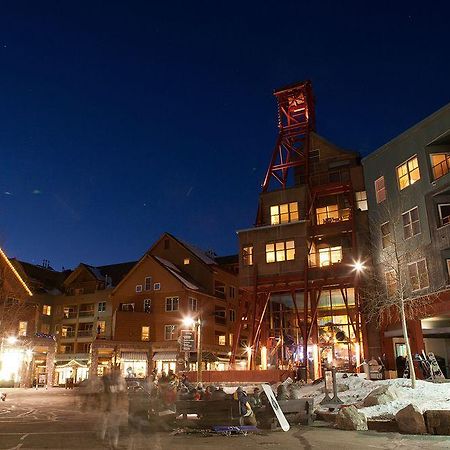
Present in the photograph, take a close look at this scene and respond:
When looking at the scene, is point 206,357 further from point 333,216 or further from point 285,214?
point 333,216

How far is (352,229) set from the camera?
4103cm

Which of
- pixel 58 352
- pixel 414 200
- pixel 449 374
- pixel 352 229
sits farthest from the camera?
pixel 58 352

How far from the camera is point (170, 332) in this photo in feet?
193

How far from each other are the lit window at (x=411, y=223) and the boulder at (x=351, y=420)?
1857 centimetres

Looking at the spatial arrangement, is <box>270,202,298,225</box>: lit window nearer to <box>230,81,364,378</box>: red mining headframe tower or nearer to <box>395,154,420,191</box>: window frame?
<box>230,81,364,378</box>: red mining headframe tower

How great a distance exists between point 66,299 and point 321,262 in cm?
4445

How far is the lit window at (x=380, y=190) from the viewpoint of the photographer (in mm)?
38031

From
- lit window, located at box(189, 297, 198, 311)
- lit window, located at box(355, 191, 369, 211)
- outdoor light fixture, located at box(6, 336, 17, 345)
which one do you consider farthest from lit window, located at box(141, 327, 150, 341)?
lit window, located at box(355, 191, 369, 211)

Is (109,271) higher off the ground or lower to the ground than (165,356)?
higher

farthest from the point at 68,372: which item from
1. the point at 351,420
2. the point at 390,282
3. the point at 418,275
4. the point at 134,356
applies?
the point at 351,420

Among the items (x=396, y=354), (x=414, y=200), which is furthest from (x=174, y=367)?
(x=414, y=200)

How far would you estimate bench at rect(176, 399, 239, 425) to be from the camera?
17094 mm

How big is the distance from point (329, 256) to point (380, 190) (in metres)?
7.60

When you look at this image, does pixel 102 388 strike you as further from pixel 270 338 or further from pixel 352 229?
pixel 270 338
